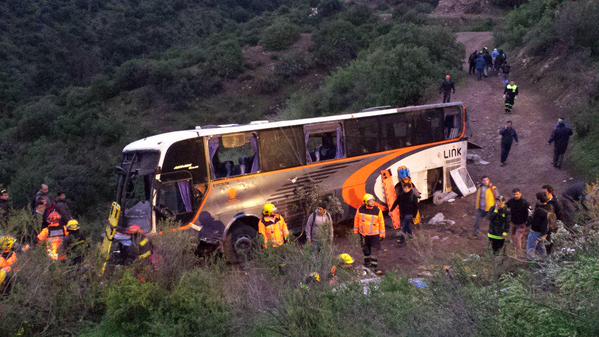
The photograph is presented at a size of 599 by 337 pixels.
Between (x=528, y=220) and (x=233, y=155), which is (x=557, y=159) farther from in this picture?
(x=233, y=155)

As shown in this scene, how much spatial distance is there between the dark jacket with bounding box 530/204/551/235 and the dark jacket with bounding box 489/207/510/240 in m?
0.44

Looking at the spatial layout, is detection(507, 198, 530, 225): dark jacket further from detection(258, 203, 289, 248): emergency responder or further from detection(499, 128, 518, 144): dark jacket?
detection(499, 128, 518, 144): dark jacket

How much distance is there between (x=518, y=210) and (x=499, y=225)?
35.6 inches

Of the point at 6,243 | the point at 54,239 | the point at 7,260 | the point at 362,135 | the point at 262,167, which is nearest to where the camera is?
the point at 7,260

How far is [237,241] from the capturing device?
10.6m

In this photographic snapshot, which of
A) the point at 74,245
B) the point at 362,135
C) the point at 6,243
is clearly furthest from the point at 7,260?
the point at 362,135

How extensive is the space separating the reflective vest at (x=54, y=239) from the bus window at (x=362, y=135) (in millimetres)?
6388

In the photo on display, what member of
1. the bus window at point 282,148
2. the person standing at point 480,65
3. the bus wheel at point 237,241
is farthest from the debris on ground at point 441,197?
the person standing at point 480,65

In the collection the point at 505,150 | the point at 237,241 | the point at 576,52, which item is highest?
the point at 576,52

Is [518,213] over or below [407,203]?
over

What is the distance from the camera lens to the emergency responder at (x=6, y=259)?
7.27 m

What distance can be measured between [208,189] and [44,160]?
22.5m

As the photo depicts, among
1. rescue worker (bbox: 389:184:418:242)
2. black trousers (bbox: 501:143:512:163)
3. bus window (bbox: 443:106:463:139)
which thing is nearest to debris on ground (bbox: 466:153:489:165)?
black trousers (bbox: 501:143:512:163)

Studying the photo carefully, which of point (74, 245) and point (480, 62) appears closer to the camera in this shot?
point (74, 245)
